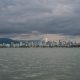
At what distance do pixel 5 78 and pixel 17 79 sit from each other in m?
2.93

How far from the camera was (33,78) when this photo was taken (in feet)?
171

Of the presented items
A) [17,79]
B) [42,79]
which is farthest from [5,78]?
[42,79]

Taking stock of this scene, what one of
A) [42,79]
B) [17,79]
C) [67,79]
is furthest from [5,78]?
[67,79]

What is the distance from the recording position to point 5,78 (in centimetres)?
5175

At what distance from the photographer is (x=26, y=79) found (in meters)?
50.4

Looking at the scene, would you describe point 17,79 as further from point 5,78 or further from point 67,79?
point 67,79

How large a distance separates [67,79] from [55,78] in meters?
2.53

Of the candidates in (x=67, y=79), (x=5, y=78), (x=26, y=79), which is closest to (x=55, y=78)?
(x=67, y=79)

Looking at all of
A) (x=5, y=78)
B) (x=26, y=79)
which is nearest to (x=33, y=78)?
(x=26, y=79)

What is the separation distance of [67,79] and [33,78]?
6.74 m

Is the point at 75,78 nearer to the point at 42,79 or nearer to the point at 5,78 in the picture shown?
the point at 42,79

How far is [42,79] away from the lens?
50.8 meters

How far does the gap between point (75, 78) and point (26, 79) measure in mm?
9721

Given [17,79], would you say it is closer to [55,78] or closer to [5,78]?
[5,78]
